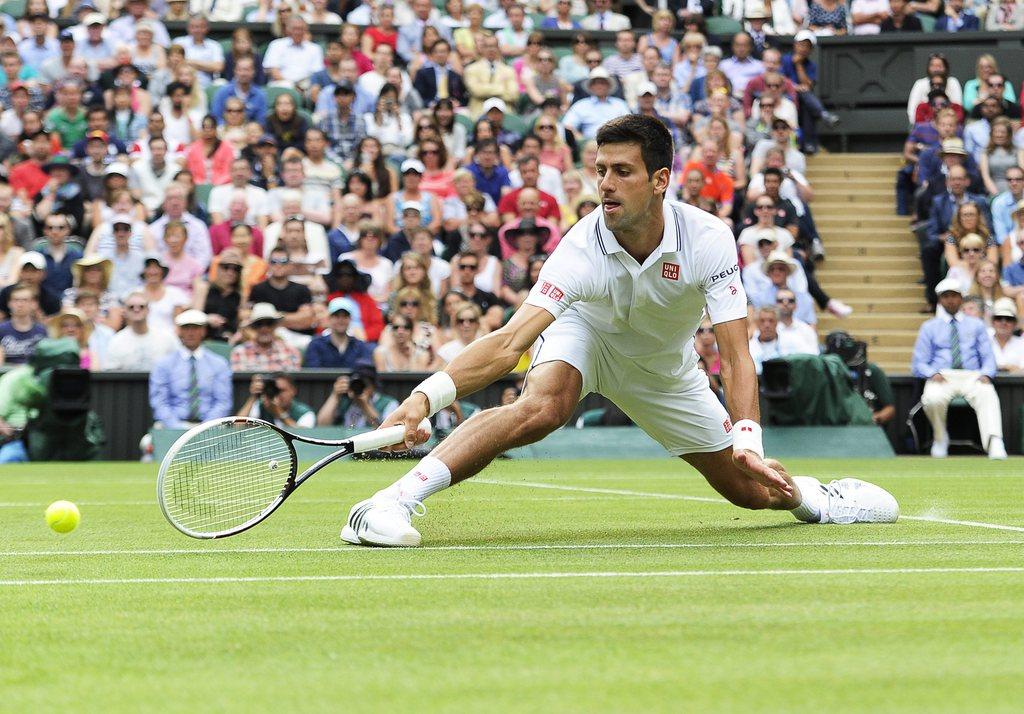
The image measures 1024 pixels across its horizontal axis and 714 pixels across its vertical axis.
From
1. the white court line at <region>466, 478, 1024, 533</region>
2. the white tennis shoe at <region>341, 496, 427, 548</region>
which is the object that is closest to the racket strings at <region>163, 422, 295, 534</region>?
the white tennis shoe at <region>341, 496, 427, 548</region>

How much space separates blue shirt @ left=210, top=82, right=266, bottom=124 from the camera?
19.6m

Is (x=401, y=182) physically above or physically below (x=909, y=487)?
above

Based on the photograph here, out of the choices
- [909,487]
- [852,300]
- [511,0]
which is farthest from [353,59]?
[909,487]

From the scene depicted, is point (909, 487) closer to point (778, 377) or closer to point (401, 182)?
point (778, 377)

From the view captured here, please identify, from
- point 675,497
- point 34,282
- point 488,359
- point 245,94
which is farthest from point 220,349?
point 488,359

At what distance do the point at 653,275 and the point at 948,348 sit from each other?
36.2 feet

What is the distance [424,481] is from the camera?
6.51m

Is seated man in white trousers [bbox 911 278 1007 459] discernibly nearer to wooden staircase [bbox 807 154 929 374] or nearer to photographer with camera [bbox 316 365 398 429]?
wooden staircase [bbox 807 154 929 374]

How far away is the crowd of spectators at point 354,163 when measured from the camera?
1652 centimetres

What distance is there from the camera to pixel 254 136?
62.0 ft

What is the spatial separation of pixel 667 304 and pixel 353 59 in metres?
13.8

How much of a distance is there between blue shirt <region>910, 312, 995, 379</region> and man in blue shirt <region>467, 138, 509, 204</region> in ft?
17.4

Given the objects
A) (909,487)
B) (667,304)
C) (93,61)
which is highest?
(93,61)

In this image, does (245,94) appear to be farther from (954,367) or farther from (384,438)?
(384,438)
